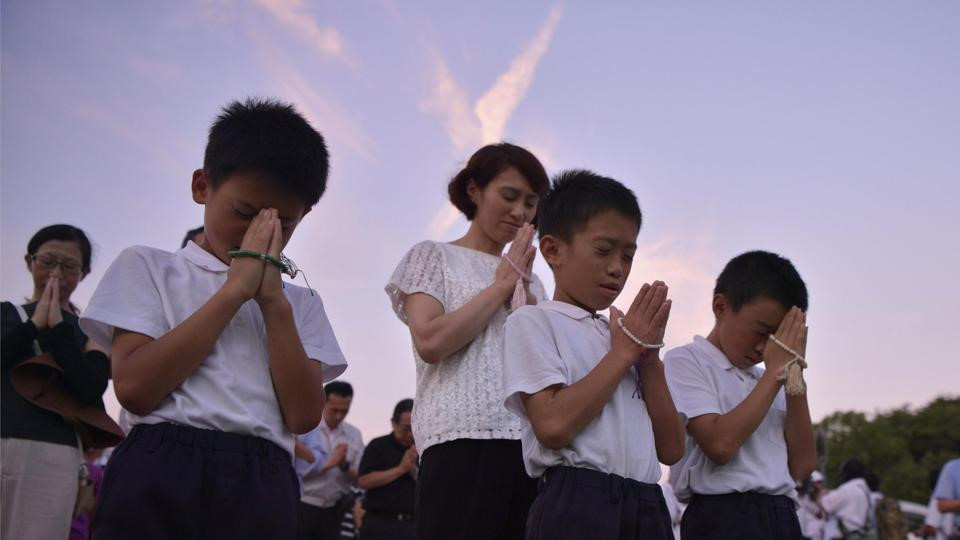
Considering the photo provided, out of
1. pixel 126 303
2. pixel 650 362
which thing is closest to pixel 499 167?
pixel 650 362

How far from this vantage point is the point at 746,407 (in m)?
3.30

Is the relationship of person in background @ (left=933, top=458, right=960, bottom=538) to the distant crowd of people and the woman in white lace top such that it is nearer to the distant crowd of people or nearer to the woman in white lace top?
the distant crowd of people

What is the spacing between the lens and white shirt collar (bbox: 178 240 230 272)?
8.13 feet

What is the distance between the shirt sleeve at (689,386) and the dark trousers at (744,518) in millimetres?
347

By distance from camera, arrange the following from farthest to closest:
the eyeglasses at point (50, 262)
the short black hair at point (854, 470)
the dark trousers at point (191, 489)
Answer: the short black hair at point (854, 470) → the eyeglasses at point (50, 262) → the dark trousers at point (191, 489)

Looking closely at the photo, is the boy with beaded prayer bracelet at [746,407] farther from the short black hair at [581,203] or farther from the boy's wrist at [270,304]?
the boy's wrist at [270,304]

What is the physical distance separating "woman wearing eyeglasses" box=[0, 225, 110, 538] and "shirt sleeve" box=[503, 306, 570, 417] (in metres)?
2.12

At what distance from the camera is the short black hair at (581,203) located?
115 inches

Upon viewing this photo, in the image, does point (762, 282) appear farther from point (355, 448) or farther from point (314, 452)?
point (355, 448)

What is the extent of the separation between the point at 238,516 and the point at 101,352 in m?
2.23

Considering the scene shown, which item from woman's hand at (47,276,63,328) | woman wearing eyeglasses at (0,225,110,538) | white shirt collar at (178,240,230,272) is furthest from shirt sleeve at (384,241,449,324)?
woman's hand at (47,276,63,328)

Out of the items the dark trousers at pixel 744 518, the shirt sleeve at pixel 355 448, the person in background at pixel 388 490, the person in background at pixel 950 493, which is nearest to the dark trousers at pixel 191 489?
the dark trousers at pixel 744 518

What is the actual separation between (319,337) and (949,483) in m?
7.97

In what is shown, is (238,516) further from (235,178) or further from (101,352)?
(101,352)
